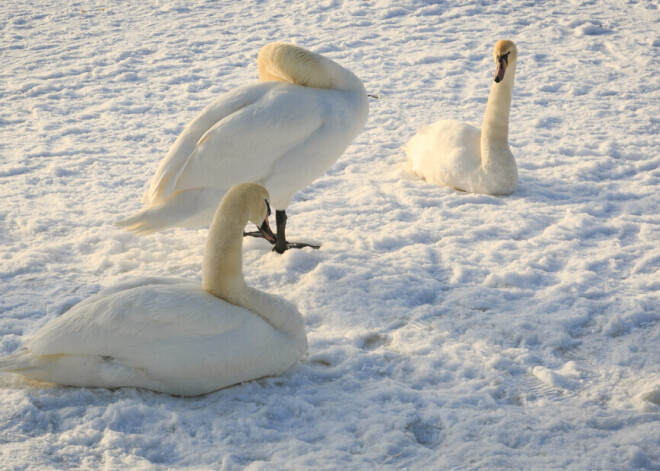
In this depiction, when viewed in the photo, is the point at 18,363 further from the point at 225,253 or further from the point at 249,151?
the point at 249,151

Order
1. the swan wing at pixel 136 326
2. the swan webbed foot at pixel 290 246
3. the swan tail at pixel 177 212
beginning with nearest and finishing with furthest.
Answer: the swan wing at pixel 136 326
the swan tail at pixel 177 212
the swan webbed foot at pixel 290 246

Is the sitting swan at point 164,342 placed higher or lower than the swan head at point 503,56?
lower

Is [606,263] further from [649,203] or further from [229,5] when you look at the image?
[229,5]

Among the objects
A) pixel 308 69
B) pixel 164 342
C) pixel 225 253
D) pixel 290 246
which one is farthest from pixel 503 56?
pixel 164 342

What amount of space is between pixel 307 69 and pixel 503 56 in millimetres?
1537

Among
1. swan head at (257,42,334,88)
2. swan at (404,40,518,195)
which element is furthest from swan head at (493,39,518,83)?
swan head at (257,42,334,88)

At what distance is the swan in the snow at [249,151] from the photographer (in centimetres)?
449

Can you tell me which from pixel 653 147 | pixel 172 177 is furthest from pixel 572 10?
→ pixel 172 177

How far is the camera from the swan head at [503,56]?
5668 mm

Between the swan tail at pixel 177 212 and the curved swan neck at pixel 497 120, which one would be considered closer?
the swan tail at pixel 177 212

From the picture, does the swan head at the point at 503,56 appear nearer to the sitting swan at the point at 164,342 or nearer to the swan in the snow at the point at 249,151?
the swan in the snow at the point at 249,151

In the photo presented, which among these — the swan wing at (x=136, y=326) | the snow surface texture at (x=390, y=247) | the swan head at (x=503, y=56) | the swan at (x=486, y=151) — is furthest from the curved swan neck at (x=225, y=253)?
the swan head at (x=503, y=56)

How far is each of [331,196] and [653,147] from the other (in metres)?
2.60

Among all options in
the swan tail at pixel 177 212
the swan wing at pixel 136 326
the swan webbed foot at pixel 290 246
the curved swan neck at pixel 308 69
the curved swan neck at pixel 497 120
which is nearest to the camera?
the swan wing at pixel 136 326
